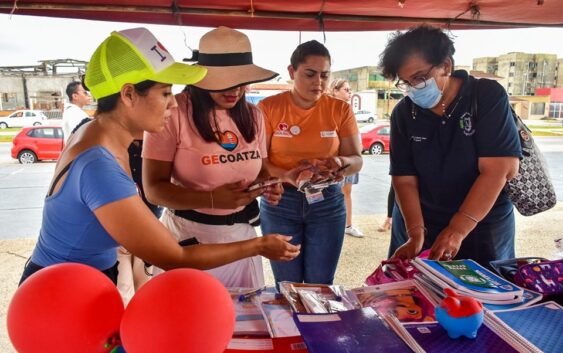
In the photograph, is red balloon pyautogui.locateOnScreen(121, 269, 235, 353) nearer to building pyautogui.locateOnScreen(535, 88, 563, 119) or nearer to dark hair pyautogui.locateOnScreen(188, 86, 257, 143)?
dark hair pyautogui.locateOnScreen(188, 86, 257, 143)

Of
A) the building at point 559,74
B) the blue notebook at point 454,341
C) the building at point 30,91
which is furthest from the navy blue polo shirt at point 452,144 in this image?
the building at point 559,74

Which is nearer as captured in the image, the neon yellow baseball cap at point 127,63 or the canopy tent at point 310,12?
the neon yellow baseball cap at point 127,63

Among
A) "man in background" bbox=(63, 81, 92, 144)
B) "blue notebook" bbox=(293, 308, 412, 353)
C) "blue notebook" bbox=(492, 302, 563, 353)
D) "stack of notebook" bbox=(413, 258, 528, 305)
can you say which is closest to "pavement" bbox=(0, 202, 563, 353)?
"man in background" bbox=(63, 81, 92, 144)

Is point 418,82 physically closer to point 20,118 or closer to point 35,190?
point 35,190

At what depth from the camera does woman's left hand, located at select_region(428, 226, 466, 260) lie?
1418 millimetres

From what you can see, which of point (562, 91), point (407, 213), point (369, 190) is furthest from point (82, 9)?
point (562, 91)

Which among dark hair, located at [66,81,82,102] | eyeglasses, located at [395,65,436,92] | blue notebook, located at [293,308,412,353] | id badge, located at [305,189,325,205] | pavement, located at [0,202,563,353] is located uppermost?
dark hair, located at [66,81,82,102]

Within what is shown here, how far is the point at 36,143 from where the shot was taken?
9.99 meters

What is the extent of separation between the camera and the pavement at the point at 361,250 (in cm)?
321

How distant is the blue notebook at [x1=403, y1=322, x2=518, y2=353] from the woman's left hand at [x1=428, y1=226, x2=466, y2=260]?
48 centimetres

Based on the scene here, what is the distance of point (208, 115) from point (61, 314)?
0.99 meters

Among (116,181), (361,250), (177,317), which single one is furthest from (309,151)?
(361,250)

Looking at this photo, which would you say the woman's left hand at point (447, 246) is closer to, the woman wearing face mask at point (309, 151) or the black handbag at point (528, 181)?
the black handbag at point (528, 181)

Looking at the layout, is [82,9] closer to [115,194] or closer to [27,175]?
[115,194]
